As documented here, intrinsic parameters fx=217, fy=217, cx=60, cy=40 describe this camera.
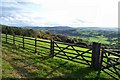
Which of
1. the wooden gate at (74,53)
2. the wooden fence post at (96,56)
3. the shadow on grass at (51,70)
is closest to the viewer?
the shadow on grass at (51,70)

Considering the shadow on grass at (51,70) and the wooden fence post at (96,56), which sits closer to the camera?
the shadow on grass at (51,70)

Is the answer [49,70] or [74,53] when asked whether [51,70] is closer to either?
[49,70]

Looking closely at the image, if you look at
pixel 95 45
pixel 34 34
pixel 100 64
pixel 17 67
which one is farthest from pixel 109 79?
pixel 34 34

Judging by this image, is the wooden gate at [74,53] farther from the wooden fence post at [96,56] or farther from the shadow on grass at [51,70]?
the shadow on grass at [51,70]

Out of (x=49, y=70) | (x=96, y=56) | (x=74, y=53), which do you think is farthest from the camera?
(x=74, y=53)

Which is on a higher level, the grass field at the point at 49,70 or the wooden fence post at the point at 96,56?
the wooden fence post at the point at 96,56

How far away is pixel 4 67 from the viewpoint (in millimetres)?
12242

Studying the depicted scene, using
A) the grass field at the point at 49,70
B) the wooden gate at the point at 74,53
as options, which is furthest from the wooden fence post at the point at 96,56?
the wooden gate at the point at 74,53

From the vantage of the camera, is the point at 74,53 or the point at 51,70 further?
the point at 74,53

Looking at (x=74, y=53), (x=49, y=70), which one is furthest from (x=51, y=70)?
(x=74, y=53)

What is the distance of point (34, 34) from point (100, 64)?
134 ft

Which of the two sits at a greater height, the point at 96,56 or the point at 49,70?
the point at 96,56

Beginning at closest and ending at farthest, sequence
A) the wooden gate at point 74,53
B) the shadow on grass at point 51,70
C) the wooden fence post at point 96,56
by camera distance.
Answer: the shadow on grass at point 51,70 < the wooden fence post at point 96,56 < the wooden gate at point 74,53

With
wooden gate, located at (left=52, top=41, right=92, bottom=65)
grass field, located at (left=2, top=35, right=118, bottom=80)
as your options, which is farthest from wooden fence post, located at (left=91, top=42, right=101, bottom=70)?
wooden gate, located at (left=52, top=41, right=92, bottom=65)
